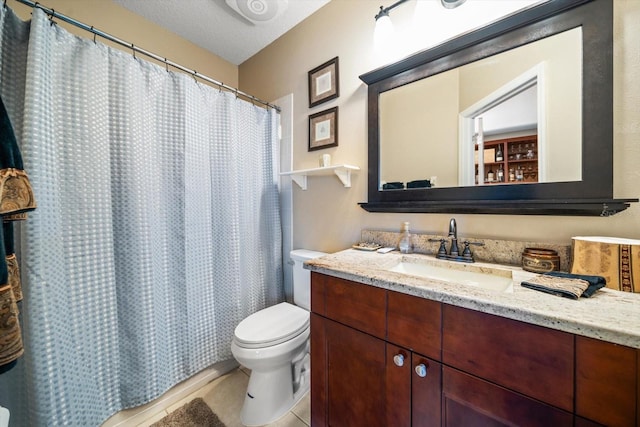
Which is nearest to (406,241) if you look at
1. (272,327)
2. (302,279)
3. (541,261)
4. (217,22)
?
(541,261)

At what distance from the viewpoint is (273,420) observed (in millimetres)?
1244

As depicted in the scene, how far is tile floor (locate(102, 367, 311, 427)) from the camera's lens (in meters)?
1.24

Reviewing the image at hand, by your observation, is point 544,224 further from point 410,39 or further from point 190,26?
point 190,26

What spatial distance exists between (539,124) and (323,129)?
114 centimetres

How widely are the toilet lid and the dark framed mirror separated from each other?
82cm

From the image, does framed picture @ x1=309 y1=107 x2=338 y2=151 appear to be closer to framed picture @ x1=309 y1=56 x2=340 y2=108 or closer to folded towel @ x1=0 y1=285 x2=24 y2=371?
framed picture @ x1=309 y1=56 x2=340 y2=108

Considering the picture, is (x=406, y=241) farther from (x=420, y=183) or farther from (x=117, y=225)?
(x=117, y=225)

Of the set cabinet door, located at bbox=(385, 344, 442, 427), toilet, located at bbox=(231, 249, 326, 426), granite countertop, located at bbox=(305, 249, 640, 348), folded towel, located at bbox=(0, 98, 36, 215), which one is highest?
folded towel, located at bbox=(0, 98, 36, 215)

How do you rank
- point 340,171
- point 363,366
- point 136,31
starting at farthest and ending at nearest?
point 136,31
point 340,171
point 363,366

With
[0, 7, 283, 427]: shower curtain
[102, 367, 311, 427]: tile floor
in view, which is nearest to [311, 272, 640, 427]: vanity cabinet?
[102, 367, 311, 427]: tile floor

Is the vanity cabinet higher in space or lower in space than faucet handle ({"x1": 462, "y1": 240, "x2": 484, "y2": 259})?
lower

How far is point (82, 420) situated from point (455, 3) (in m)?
2.49

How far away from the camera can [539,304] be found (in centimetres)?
59

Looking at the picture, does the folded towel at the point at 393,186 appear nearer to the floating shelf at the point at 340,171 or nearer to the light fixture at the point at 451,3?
the floating shelf at the point at 340,171
